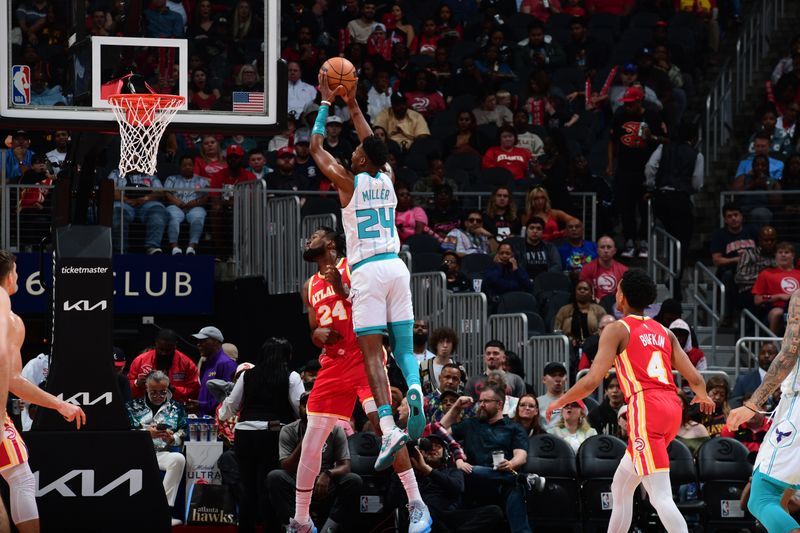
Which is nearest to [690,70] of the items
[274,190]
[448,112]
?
[448,112]

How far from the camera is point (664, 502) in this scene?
11.0 meters

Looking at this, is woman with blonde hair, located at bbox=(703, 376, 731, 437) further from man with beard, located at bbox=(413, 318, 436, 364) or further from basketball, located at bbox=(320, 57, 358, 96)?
basketball, located at bbox=(320, 57, 358, 96)

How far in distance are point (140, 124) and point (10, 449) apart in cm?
296

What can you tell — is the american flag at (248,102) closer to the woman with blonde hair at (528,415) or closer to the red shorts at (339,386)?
the red shorts at (339,386)

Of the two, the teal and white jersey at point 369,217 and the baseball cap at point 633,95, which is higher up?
the baseball cap at point 633,95

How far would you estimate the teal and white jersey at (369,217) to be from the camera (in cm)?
1123

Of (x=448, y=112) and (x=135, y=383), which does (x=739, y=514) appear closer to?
(x=135, y=383)

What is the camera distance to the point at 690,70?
80.2 feet

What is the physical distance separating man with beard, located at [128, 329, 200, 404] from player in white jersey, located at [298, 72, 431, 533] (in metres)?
5.24

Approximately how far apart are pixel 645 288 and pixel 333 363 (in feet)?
8.23

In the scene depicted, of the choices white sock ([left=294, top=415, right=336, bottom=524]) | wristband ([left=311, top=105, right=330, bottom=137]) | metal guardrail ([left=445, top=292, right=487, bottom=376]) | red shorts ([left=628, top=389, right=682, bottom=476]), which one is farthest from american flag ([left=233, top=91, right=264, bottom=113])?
metal guardrail ([left=445, top=292, right=487, bottom=376])

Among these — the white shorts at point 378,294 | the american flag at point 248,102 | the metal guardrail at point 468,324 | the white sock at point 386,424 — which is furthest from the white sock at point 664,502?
the metal guardrail at point 468,324

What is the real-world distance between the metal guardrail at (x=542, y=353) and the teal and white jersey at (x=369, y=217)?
18.0ft

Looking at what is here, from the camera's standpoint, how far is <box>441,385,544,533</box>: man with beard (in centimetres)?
1381
